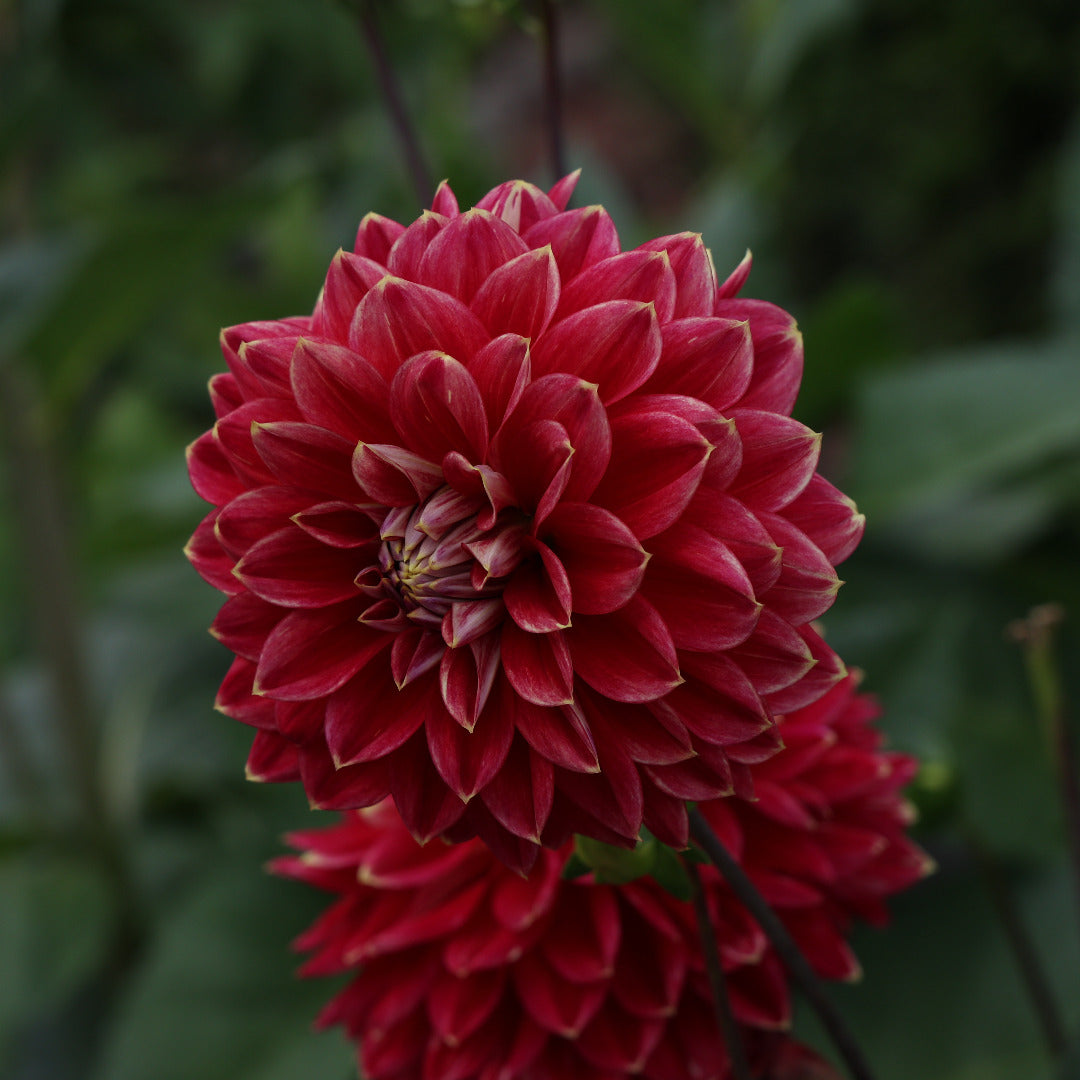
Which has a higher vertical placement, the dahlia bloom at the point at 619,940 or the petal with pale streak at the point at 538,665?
the petal with pale streak at the point at 538,665

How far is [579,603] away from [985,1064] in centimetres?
49

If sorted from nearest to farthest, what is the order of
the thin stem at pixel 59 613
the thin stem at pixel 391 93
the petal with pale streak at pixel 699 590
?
the petal with pale streak at pixel 699 590 → the thin stem at pixel 391 93 → the thin stem at pixel 59 613

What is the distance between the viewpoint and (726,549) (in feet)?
0.90

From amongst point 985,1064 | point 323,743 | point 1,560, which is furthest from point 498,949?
point 1,560

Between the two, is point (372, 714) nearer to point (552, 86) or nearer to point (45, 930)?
point (552, 86)

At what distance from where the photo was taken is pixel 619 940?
1.20 feet

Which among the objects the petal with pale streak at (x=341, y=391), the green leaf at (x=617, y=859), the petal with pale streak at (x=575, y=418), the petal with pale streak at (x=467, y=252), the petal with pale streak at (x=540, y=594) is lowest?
the green leaf at (x=617, y=859)

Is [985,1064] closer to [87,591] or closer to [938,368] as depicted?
[938,368]

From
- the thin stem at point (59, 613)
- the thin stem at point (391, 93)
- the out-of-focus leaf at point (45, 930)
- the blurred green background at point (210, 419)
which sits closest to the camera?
the thin stem at point (391, 93)

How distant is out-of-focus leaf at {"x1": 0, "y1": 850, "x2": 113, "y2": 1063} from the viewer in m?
0.87

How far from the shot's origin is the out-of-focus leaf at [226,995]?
0.74 meters

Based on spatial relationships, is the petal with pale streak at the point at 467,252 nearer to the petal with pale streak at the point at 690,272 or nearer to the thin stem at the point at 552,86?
the petal with pale streak at the point at 690,272

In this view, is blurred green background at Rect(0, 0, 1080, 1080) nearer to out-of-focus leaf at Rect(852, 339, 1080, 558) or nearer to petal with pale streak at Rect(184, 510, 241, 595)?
out-of-focus leaf at Rect(852, 339, 1080, 558)

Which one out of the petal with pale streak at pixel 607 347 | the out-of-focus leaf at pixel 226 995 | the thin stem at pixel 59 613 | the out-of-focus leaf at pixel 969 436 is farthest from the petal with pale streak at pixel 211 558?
the thin stem at pixel 59 613
